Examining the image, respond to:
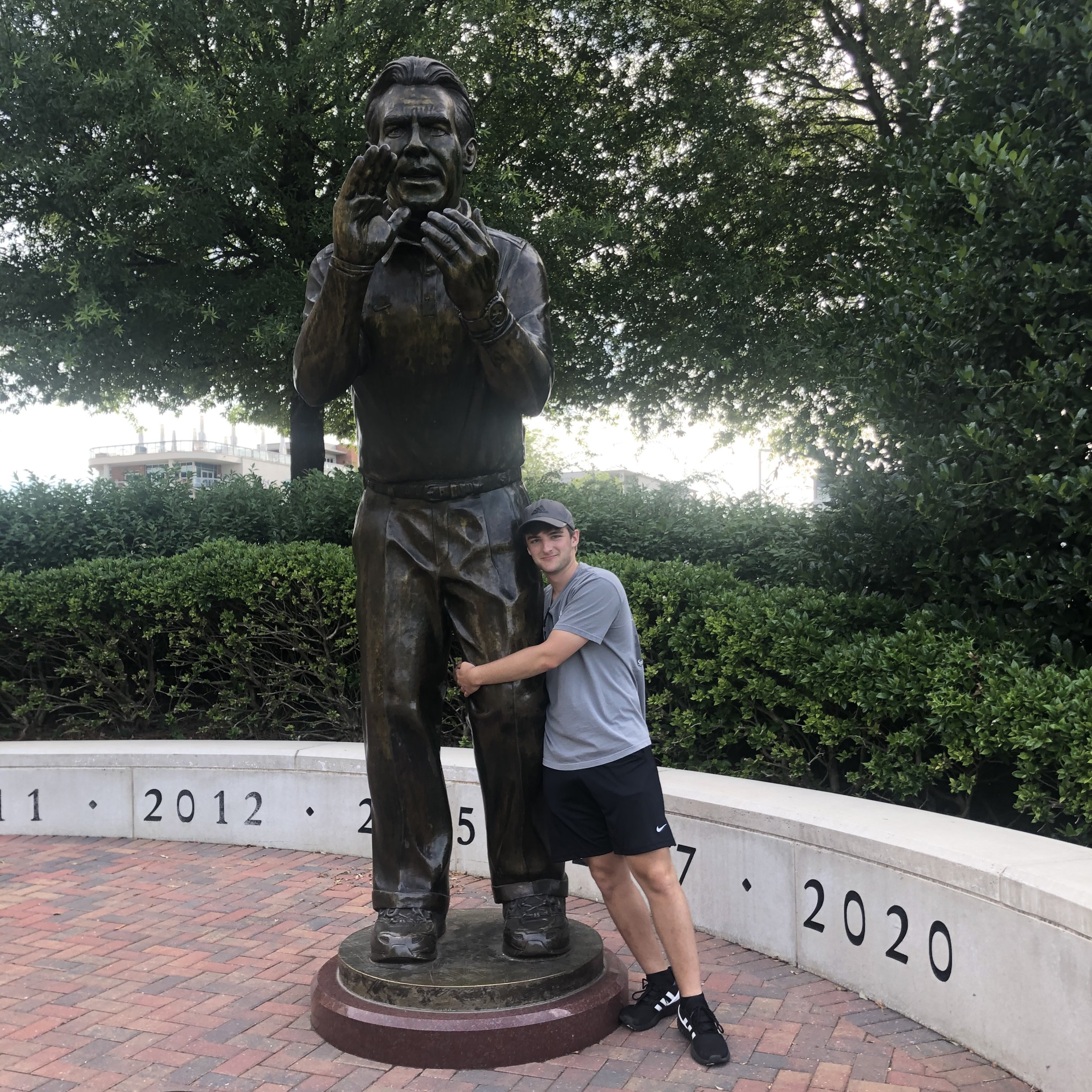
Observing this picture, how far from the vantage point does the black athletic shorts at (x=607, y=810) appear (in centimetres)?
317

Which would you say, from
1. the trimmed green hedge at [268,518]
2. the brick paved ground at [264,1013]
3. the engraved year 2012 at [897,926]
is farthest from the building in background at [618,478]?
the engraved year 2012 at [897,926]

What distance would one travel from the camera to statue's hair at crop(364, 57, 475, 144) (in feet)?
10.4

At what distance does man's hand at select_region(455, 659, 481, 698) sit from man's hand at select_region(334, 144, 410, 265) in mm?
1273

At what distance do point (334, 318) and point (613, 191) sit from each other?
997cm

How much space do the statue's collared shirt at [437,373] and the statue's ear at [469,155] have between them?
0.15m

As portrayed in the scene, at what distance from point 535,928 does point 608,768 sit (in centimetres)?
62

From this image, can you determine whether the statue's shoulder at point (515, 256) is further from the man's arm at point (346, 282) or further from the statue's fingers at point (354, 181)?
the statue's fingers at point (354, 181)

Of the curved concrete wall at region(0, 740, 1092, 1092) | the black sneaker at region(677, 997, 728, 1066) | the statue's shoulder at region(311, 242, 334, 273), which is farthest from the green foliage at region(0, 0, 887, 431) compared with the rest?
the black sneaker at region(677, 997, 728, 1066)

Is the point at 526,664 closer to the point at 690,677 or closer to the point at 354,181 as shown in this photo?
the point at 354,181

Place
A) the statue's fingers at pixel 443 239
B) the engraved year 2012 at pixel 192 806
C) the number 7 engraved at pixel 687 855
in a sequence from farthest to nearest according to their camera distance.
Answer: the engraved year 2012 at pixel 192 806 < the number 7 engraved at pixel 687 855 < the statue's fingers at pixel 443 239

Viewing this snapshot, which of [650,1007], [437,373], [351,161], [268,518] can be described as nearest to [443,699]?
[437,373]

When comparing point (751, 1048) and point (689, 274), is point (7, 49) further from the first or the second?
point (751, 1048)

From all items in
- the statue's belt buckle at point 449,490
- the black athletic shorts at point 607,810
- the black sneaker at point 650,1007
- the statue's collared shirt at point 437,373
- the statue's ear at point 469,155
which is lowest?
the black sneaker at point 650,1007

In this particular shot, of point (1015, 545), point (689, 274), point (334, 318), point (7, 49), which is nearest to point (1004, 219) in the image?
point (1015, 545)
